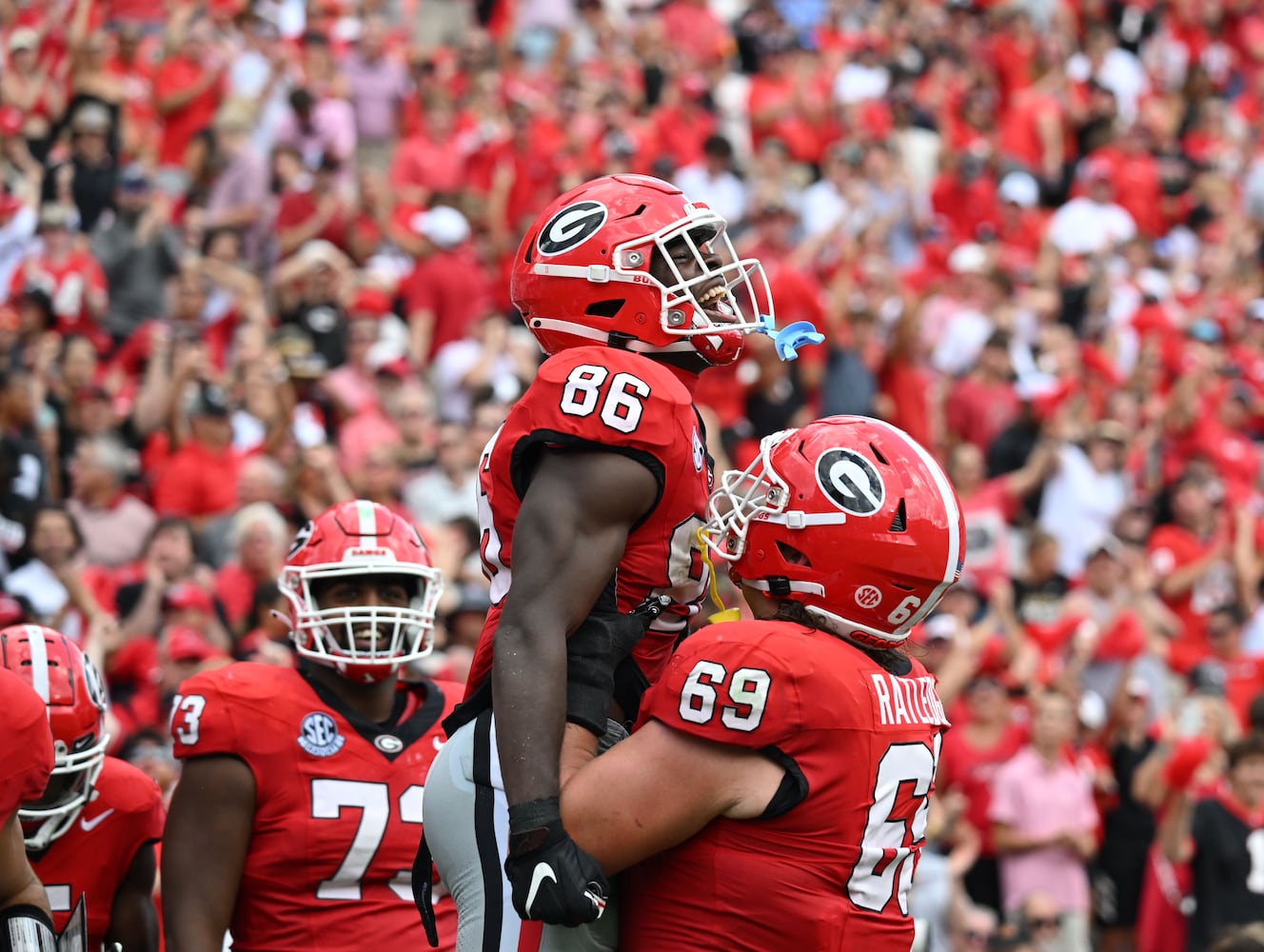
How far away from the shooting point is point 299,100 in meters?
11.8

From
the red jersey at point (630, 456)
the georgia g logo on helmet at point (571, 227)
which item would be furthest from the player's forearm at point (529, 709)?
the georgia g logo on helmet at point (571, 227)

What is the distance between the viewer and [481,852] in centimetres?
336

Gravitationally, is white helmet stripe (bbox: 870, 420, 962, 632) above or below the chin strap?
below

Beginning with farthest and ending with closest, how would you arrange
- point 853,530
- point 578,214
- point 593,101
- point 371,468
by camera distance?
point 593,101 < point 371,468 < point 578,214 < point 853,530

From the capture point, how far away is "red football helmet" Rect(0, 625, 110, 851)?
4.14m

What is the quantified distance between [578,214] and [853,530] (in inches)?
32.2

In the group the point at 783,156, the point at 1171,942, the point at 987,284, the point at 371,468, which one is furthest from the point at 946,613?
the point at 783,156

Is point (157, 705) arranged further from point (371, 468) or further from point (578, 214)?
point (578, 214)

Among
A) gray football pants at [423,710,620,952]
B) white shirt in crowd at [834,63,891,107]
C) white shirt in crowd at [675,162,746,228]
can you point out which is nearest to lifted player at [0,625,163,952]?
gray football pants at [423,710,620,952]

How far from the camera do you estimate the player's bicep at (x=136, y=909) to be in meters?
4.41

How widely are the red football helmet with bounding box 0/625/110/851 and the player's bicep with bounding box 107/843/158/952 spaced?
26cm

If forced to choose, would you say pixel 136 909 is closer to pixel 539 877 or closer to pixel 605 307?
pixel 539 877

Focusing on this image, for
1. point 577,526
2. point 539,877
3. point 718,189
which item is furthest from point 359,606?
point 718,189

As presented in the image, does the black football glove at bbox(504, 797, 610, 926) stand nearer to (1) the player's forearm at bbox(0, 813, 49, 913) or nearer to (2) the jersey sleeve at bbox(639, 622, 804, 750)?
(2) the jersey sleeve at bbox(639, 622, 804, 750)
